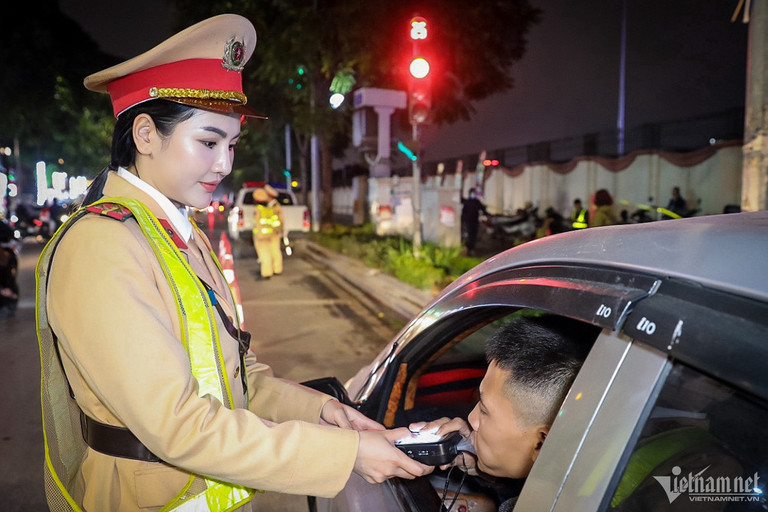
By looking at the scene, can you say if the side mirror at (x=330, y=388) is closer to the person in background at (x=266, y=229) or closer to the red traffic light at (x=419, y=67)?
the red traffic light at (x=419, y=67)

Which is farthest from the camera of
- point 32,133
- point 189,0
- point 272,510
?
point 32,133

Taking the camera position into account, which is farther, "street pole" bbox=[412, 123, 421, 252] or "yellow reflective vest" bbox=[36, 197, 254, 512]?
"street pole" bbox=[412, 123, 421, 252]

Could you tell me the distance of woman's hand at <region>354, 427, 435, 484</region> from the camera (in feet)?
4.57

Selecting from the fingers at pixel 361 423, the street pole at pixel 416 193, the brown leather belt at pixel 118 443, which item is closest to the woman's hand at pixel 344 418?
the fingers at pixel 361 423

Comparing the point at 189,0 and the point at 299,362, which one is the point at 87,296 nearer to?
the point at 299,362

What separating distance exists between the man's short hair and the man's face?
2cm

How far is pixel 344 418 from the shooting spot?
5.92 feet

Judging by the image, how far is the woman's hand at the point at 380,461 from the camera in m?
1.39

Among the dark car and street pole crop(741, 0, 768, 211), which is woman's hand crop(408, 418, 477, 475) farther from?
street pole crop(741, 0, 768, 211)

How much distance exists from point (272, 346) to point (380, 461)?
18.4 ft

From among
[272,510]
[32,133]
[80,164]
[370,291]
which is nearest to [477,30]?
[370,291]

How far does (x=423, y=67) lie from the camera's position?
9.36 metres

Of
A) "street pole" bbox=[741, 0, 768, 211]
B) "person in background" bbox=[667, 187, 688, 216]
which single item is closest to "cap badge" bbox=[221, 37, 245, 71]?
"street pole" bbox=[741, 0, 768, 211]

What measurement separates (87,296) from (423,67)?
28.7 ft
